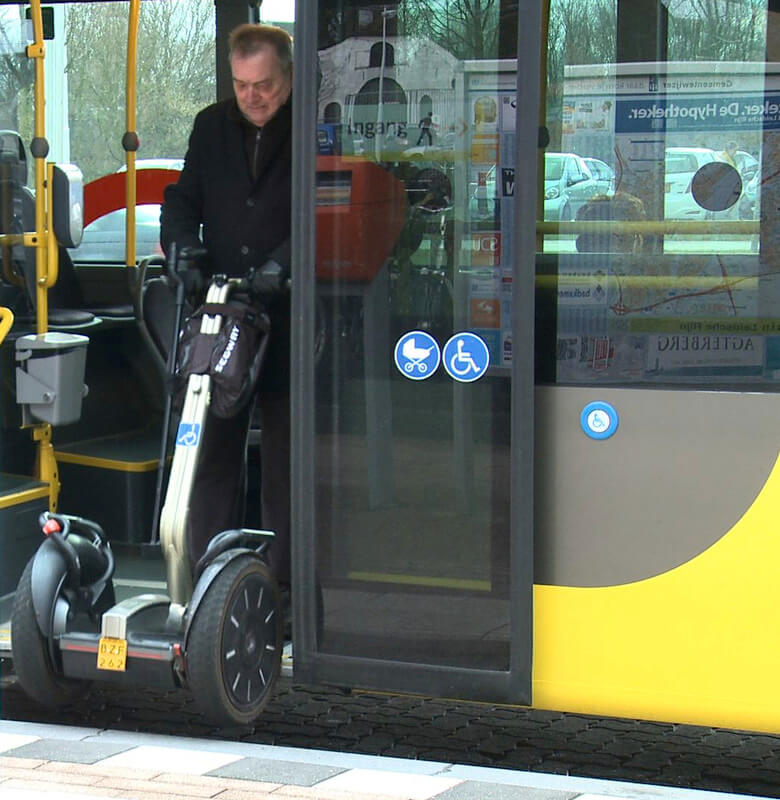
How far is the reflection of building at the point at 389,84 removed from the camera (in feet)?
12.8

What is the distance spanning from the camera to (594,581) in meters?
3.87

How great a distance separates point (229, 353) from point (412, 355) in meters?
0.60

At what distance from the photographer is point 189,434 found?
435cm

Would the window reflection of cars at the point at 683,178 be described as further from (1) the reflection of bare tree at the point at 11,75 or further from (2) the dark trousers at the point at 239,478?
(1) the reflection of bare tree at the point at 11,75

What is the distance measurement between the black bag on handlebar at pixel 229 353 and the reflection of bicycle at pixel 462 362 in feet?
2.25

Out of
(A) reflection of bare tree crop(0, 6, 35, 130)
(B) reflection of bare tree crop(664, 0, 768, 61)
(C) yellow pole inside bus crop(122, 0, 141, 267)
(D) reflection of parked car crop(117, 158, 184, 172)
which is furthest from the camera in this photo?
(D) reflection of parked car crop(117, 158, 184, 172)

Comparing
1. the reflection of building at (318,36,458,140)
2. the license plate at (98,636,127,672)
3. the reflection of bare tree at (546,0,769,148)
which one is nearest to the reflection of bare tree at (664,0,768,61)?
A: the reflection of bare tree at (546,0,769,148)

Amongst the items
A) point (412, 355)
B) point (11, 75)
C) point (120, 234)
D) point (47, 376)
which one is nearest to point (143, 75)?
point (120, 234)

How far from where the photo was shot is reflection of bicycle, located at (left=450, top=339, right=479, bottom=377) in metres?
3.96

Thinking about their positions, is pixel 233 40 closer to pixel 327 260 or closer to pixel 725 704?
pixel 327 260

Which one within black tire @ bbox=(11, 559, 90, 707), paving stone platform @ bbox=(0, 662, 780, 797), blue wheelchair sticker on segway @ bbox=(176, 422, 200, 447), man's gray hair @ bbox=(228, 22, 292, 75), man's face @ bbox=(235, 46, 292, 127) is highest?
man's gray hair @ bbox=(228, 22, 292, 75)

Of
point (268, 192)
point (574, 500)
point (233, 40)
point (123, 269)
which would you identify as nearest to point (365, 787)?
point (574, 500)

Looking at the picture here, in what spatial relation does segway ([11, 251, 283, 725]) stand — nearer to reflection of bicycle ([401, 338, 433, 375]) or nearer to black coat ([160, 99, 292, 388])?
black coat ([160, 99, 292, 388])

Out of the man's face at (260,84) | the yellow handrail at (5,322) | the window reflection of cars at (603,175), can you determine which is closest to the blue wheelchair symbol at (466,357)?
the window reflection of cars at (603,175)
